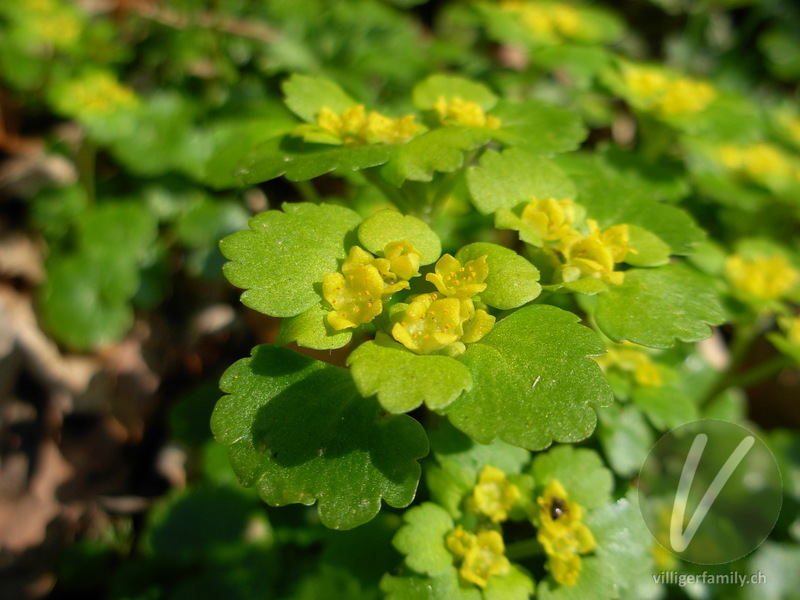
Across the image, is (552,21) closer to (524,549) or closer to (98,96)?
(98,96)

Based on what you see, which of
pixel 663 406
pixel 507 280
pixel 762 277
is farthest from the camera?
pixel 762 277

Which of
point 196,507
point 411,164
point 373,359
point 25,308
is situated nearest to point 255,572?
point 196,507

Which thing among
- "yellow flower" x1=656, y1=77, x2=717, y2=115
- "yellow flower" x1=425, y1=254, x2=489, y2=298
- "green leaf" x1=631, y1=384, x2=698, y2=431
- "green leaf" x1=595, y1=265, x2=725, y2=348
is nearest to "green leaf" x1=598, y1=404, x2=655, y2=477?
"green leaf" x1=631, y1=384, x2=698, y2=431

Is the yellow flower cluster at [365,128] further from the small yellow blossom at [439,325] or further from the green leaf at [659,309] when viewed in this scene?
the green leaf at [659,309]

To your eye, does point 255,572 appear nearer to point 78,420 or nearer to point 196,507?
point 196,507

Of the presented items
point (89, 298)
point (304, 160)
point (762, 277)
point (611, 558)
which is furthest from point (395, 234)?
point (89, 298)

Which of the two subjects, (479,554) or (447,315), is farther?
(479,554)
